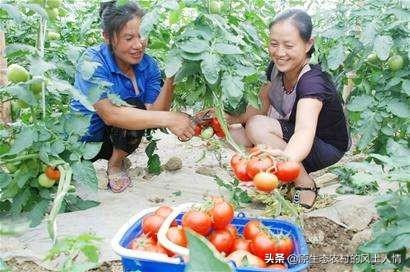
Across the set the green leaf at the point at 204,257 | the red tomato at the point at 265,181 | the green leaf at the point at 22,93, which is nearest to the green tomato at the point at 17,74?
the green leaf at the point at 22,93

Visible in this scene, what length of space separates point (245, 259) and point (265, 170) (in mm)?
338

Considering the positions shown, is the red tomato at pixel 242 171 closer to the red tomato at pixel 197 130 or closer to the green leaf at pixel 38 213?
the red tomato at pixel 197 130

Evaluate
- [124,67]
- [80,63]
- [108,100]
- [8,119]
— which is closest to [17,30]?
[8,119]

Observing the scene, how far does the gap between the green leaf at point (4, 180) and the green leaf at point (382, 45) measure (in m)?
1.52

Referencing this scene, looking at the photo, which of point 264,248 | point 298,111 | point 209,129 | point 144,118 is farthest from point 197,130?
point 264,248

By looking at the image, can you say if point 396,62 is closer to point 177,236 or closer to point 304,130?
point 304,130

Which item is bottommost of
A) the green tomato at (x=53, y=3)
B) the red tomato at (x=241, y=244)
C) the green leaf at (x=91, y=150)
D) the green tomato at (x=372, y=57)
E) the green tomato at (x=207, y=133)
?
the red tomato at (x=241, y=244)

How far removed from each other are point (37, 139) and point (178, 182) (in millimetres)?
993

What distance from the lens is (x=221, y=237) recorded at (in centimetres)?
157

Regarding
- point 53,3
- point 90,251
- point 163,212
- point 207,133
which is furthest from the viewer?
point 207,133

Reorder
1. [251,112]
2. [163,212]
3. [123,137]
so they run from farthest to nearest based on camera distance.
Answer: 1. [123,137]
2. [251,112]
3. [163,212]

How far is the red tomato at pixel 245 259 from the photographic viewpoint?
1.47 metres

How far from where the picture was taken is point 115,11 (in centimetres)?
238

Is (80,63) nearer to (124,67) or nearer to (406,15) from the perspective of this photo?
(124,67)
